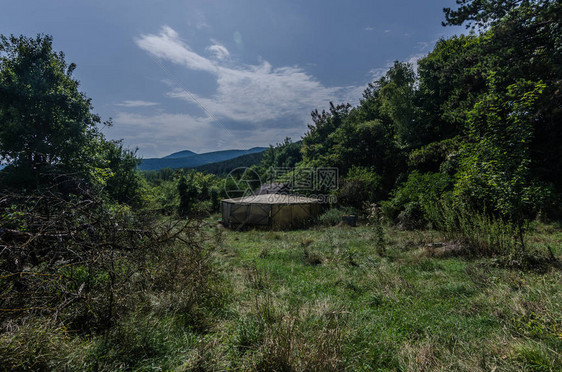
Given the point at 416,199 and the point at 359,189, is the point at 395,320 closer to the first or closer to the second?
the point at 416,199

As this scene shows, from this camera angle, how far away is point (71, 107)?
9664 mm

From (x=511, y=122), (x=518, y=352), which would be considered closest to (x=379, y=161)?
(x=511, y=122)

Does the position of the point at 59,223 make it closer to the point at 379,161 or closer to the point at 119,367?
the point at 119,367

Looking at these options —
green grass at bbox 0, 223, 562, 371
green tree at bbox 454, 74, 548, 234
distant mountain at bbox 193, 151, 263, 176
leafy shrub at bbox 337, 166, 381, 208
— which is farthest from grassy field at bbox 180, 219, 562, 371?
distant mountain at bbox 193, 151, 263, 176

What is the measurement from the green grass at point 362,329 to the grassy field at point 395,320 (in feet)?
0.04

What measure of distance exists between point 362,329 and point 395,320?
646 millimetres

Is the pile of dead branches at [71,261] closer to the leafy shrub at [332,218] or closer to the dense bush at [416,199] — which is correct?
the dense bush at [416,199]

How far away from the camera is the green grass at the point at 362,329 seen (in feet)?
6.94

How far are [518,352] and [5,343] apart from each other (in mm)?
4392

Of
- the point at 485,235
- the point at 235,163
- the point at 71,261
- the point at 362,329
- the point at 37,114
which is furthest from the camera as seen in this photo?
the point at 235,163

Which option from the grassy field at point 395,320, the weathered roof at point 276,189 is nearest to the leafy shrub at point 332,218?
the weathered roof at point 276,189

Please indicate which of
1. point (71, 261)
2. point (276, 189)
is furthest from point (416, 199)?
point (71, 261)

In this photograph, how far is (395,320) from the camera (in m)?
3.16

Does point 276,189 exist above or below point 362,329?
above
